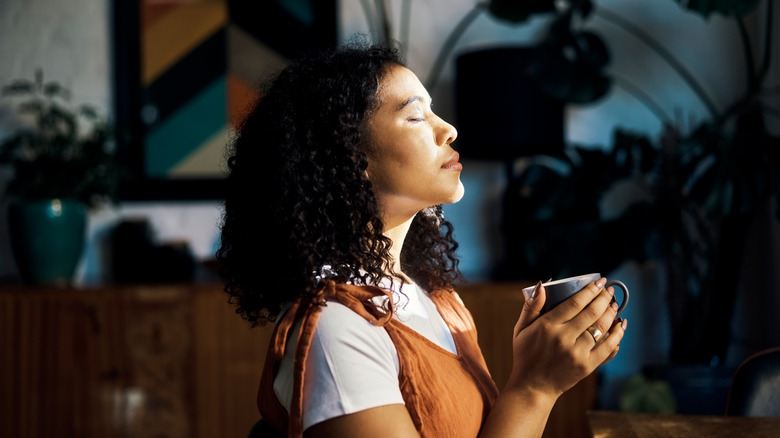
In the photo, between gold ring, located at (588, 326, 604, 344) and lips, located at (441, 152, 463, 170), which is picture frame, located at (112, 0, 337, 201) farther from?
gold ring, located at (588, 326, 604, 344)

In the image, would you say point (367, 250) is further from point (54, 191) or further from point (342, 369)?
point (54, 191)

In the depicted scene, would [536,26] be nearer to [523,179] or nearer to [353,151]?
[523,179]

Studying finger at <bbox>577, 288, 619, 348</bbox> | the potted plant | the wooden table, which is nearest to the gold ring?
finger at <bbox>577, 288, 619, 348</bbox>

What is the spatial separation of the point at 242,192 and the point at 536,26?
86.6 inches

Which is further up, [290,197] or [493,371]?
[290,197]

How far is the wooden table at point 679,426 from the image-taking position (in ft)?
3.45

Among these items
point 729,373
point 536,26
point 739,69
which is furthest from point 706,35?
point 729,373

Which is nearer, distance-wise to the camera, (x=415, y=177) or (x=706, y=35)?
(x=415, y=177)

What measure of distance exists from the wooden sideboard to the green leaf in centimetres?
105

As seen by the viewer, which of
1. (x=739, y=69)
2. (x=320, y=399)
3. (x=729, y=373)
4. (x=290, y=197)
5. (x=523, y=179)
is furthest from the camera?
(x=739, y=69)

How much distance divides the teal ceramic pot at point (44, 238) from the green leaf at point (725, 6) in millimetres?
2208

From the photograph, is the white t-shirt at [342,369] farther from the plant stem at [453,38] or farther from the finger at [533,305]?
the plant stem at [453,38]

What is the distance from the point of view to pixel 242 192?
99 cm

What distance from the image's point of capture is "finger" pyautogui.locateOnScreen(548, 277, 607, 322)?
3.04ft
